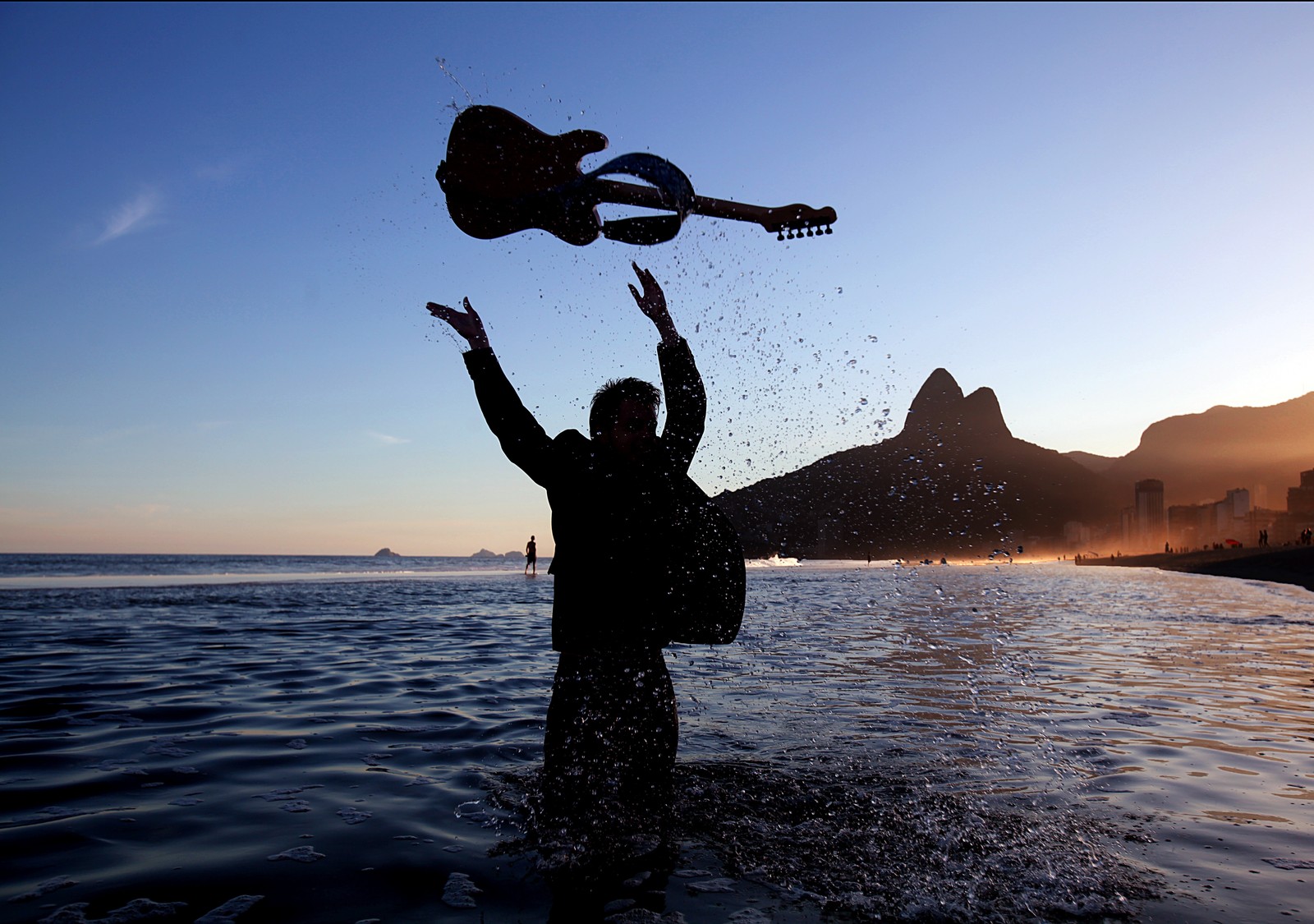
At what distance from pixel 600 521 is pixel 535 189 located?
218 cm

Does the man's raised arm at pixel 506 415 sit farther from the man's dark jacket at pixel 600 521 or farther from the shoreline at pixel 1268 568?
the shoreline at pixel 1268 568

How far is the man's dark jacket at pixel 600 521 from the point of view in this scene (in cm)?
341

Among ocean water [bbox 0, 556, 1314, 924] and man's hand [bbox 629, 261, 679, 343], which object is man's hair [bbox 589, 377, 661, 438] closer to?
man's hand [bbox 629, 261, 679, 343]

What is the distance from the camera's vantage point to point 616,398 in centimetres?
366

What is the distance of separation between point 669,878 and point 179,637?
1194 cm

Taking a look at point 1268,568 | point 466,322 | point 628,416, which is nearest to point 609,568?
point 628,416

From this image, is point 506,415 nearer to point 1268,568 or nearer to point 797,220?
point 797,220

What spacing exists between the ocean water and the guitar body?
11.3 ft

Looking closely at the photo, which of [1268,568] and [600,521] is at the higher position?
[600,521]

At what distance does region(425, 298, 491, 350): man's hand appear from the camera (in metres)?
3.55

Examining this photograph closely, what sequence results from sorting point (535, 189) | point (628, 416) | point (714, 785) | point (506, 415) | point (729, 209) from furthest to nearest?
point (714, 785), point (729, 209), point (535, 189), point (628, 416), point (506, 415)

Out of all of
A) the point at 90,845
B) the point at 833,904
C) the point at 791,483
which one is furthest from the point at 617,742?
the point at 791,483

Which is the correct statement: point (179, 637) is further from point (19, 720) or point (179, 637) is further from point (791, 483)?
point (791, 483)

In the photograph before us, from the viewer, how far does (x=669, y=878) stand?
11.2ft
